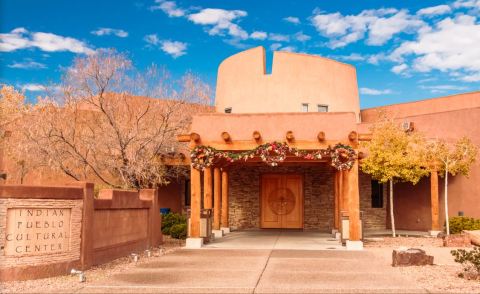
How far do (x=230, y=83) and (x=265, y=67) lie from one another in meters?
2.02

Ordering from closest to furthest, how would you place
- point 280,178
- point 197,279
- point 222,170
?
point 197,279 < point 222,170 < point 280,178

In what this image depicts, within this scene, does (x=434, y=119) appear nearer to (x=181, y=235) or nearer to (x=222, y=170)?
(x=222, y=170)

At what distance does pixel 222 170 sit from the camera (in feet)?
67.2

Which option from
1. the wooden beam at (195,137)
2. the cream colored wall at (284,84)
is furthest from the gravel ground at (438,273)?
the cream colored wall at (284,84)

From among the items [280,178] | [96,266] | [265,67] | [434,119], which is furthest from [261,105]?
[96,266]

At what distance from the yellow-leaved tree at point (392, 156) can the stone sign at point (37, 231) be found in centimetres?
1221

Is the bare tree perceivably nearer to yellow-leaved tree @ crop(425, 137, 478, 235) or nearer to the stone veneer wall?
the stone veneer wall

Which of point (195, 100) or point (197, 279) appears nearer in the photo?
point (197, 279)

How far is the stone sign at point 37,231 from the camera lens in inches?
341

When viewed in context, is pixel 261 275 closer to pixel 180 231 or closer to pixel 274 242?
pixel 274 242

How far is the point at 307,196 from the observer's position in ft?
70.4

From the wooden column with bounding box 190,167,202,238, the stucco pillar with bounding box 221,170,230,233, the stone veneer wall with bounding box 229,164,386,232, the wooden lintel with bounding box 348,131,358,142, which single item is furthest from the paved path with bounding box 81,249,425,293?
the stone veneer wall with bounding box 229,164,386,232

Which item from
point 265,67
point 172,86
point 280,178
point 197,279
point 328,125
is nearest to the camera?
point 197,279

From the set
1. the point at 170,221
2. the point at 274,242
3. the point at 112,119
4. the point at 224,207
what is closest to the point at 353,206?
the point at 274,242
